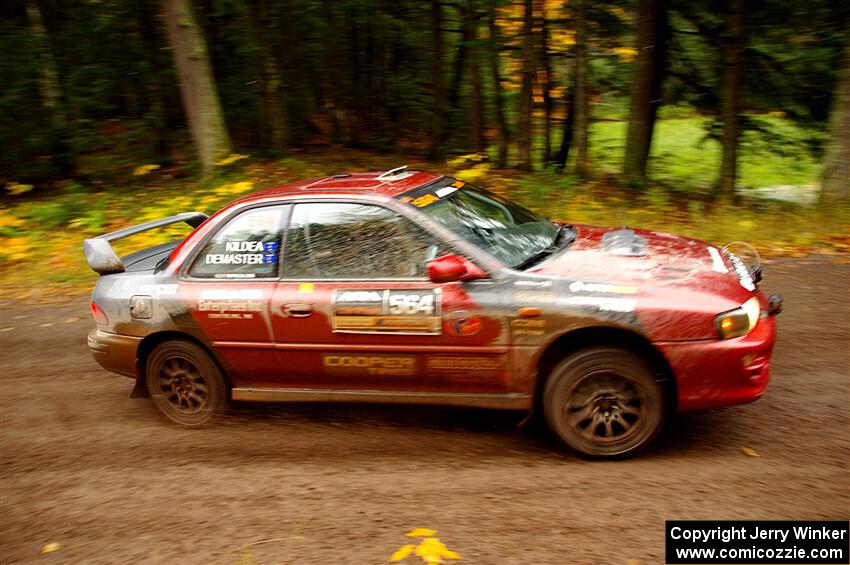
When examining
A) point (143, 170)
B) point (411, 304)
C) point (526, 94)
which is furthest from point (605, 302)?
point (143, 170)

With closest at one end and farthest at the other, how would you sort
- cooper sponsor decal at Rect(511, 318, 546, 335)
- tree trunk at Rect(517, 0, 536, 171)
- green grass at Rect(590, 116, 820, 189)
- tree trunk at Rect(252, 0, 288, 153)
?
cooper sponsor decal at Rect(511, 318, 546, 335), green grass at Rect(590, 116, 820, 189), tree trunk at Rect(517, 0, 536, 171), tree trunk at Rect(252, 0, 288, 153)

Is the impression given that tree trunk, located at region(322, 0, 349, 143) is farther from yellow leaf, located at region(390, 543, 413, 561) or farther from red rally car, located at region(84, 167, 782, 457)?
yellow leaf, located at region(390, 543, 413, 561)

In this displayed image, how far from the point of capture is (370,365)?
15.7 feet

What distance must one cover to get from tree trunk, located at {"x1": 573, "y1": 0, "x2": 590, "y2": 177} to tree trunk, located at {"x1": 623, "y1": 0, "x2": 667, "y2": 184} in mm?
796

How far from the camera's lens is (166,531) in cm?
420

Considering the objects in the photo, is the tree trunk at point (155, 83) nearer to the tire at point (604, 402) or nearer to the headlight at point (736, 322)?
the tire at point (604, 402)

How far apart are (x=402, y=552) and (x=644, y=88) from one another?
954 cm

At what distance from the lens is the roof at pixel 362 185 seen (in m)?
5.10

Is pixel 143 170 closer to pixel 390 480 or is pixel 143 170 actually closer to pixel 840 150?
pixel 390 480

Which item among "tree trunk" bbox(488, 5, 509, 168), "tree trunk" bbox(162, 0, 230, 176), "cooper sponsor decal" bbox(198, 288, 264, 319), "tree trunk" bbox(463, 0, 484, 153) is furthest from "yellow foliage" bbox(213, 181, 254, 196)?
"cooper sponsor decal" bbox(198, 288, 264, 319)

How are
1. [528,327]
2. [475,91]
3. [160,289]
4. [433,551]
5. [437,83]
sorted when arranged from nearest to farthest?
[433,551] < [528,327] < [160,289] < [475,91] < [437,83]

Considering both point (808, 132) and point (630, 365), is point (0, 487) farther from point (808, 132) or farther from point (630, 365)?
Answer: point (808, 132)

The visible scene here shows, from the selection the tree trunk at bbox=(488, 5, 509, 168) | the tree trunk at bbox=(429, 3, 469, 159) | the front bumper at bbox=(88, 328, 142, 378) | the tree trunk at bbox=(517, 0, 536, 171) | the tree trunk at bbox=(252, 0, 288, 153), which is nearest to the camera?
the front bumper at bbox=(88, 328, 142, 378)

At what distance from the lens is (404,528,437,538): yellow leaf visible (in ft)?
12.7
